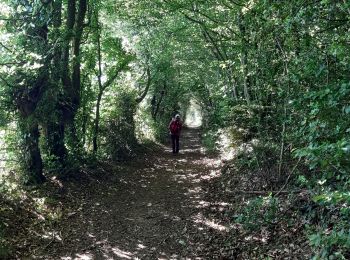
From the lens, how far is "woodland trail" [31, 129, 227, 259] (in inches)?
247

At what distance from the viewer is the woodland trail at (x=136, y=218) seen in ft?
20.6

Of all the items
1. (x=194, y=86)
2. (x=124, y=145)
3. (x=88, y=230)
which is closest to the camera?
(x=88, y=230)

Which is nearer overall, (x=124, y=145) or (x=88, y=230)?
(x=88, y=230)

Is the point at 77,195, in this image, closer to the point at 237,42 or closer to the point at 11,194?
the point at 11,194

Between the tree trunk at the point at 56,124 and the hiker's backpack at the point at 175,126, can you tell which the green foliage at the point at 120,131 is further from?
the tree trunk at the point at 56,124

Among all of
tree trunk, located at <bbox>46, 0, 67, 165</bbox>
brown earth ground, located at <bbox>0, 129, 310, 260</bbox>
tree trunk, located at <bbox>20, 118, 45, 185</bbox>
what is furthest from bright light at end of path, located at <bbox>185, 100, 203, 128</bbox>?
tree trunk, located at <bbox>20, 118, 45, 185</bbox>

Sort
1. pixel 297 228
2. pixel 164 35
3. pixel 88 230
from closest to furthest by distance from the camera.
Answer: pixel 297 228 < pixel 88 230 < pixel 164 35

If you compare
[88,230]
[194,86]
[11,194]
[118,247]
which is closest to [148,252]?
[118,247]

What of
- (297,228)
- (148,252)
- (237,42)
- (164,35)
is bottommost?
(148,252)

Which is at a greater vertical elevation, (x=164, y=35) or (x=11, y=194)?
(x=164, y=35)

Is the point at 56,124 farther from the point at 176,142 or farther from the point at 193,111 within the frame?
the point at 193,111

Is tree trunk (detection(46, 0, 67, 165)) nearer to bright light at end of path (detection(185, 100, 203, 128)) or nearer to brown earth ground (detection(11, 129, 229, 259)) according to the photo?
brown earth ground (detection(11, 129, 229, 259))

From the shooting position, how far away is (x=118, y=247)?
21.1 feet

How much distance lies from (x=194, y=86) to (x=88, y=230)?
21.4m
